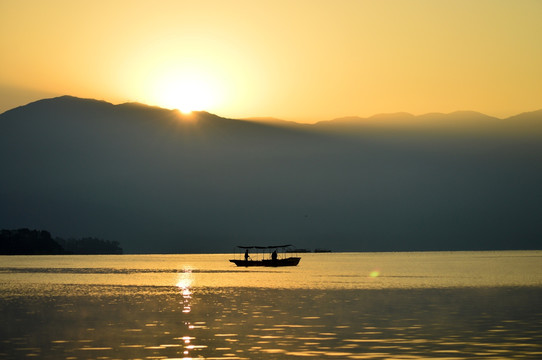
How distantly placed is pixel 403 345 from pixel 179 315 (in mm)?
29409

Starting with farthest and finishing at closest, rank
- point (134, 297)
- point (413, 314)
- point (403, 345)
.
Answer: point (134, 297)
point (413, 314)
point (403, 345)

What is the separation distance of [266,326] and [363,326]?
738cm

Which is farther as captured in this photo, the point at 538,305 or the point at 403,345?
the point at 538,305

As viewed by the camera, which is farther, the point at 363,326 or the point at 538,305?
the point at 538,305

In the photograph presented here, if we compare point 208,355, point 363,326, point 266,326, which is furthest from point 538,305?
point 208,355

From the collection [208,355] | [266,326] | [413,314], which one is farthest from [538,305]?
[208,355]

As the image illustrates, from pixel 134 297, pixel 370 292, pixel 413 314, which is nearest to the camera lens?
pixel 413 314

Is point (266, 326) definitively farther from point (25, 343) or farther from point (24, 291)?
point (24, 291)

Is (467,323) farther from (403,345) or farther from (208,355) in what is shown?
(208,355)

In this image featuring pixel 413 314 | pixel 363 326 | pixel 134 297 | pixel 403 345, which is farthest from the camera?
pixel 134 297

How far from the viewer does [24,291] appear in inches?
4719

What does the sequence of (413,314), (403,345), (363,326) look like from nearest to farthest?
(403,345) < (363,326) < (413,314)

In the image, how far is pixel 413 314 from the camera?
76438mm

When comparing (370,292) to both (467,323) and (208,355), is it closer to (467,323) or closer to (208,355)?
(467,323)
